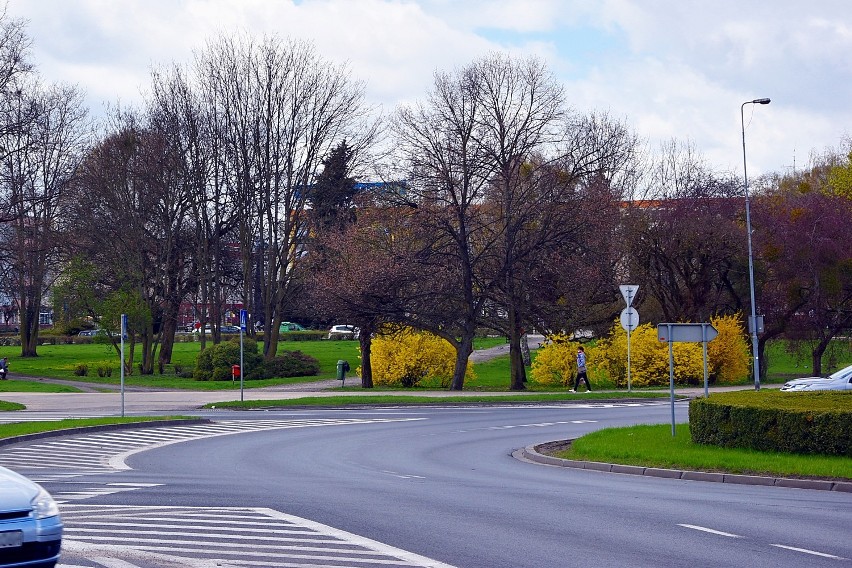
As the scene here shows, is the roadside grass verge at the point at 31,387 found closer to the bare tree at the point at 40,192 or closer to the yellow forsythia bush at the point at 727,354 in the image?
the bare tree at the point at 40,192

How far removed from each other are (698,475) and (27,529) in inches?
456

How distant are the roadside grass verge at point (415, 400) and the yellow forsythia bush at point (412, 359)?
10.6 metres

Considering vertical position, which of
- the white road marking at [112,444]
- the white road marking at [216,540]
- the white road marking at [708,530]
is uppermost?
the white road marking at [216,540]

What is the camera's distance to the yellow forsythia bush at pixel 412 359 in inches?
1924

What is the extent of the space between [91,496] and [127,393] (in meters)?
32.1

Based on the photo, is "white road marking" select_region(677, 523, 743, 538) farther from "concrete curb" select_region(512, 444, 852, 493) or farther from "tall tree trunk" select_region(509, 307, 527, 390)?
"tall tree trunk" select_region(509, 307, 527, 390)

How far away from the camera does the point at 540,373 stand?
4812 centimetres

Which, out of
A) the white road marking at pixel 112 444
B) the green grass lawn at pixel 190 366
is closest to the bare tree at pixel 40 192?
the green grass lawn at pixel 190 366

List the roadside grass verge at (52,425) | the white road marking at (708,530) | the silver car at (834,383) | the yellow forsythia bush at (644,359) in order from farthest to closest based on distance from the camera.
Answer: the yellow forsythia bush at (644,359) < the silver car at (834,383) < the roadside grass verge at (52,425) < the white road marking at (708,530)

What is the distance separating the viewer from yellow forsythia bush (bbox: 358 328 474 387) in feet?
160

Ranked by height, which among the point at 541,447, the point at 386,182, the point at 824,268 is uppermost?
the point at 386,182

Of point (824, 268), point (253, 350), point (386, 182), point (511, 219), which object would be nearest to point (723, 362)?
point (824, 268)

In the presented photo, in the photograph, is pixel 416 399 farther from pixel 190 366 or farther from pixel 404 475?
pixel 190 366

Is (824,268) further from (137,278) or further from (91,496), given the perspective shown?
(91,496)
